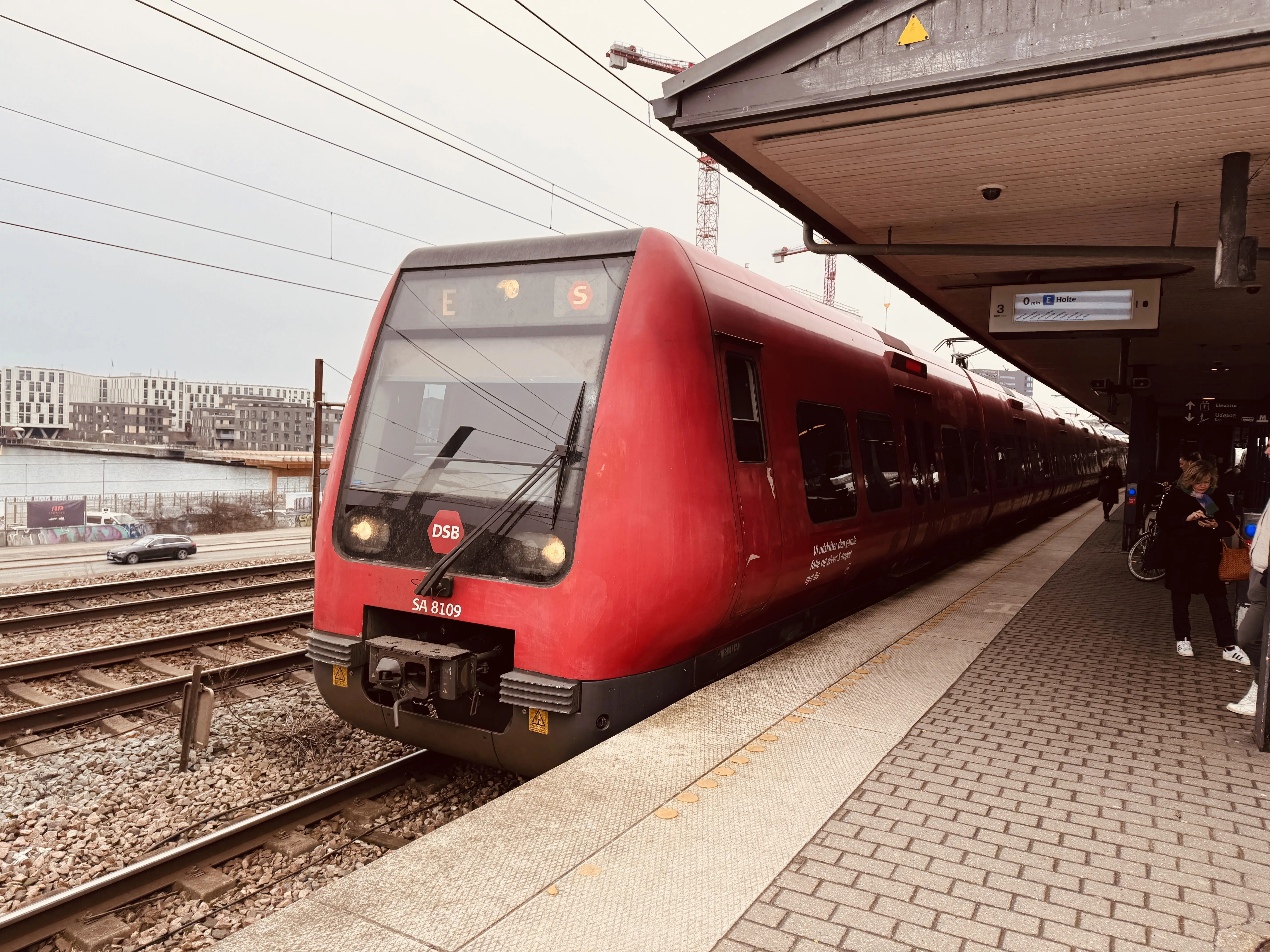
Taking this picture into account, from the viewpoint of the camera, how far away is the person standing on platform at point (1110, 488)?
19.9 m

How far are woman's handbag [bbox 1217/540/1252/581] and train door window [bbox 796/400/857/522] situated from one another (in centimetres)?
263

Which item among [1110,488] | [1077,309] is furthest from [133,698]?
[1110,488]

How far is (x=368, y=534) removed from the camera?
194 inches

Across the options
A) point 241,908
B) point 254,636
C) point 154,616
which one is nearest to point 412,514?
point 241,908

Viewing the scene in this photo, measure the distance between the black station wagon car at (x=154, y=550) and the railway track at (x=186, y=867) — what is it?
78.9 ft

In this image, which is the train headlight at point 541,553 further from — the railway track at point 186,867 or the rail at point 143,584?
the rail at point 143,584

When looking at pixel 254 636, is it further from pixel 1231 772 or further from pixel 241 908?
pixel 1231 772

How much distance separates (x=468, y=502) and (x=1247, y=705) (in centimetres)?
468

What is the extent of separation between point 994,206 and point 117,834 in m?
7.12

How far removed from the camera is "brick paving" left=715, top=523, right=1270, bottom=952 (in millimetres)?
2641

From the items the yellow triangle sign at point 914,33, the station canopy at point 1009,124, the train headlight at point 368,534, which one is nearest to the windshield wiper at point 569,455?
the train headlight at point 368,534

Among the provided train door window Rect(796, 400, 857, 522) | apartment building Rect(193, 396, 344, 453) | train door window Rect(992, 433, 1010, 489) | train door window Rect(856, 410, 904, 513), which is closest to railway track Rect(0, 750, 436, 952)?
train door window Rect(796, 400, 857, 522)

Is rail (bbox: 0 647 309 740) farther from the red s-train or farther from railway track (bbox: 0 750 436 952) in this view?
the red s-train

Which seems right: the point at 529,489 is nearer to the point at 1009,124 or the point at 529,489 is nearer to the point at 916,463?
the point at 1009,124
